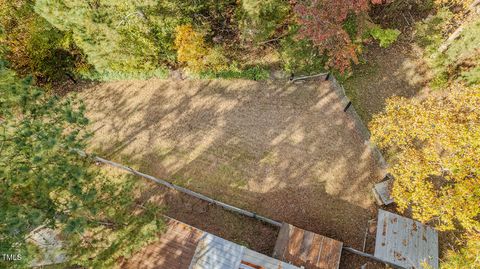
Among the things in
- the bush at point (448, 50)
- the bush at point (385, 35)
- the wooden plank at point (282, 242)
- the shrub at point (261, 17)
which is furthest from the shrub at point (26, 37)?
the bush at point (448, 50)

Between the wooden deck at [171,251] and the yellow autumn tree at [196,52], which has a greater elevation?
the yellow autumn tree at [196,52]

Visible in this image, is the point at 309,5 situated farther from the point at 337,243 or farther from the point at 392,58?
the point at 337,243

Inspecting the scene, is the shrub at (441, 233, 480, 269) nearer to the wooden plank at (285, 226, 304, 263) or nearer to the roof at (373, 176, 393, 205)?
the roof at (373, 176, 393, 205)

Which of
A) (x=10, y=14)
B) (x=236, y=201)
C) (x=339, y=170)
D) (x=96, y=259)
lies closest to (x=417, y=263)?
(x=339, y=170)

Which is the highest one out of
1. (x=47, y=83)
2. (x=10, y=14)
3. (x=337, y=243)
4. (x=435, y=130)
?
(x=10, y=14)

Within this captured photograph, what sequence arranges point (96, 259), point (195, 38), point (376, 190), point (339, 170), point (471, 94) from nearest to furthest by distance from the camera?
point (96, 259)
point (471, 94)
point (376, 190)
point (339, 170)
point (195, 38)

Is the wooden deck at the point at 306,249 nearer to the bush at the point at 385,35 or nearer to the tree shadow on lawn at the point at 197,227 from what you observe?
the tree shadow on lawn at the point at 197,227

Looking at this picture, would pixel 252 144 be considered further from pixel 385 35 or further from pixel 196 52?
pixel 385 35

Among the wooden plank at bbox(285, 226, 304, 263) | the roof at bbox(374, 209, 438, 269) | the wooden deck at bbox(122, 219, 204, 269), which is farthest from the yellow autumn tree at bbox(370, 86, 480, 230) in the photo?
the wooden deck at bbox(122, 219, 204, 269)
